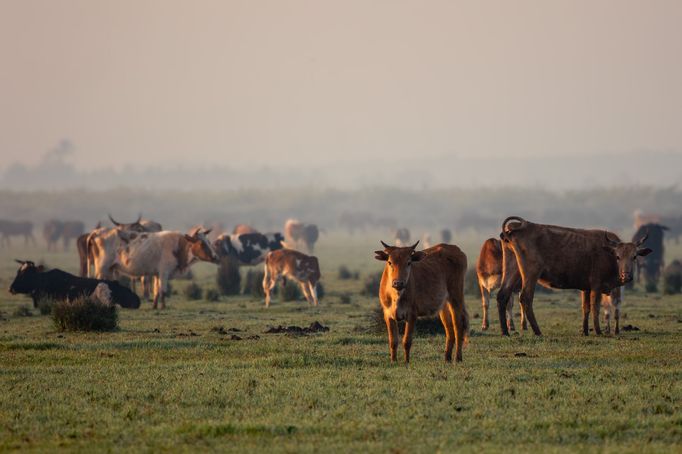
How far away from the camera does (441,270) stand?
58.1 ft

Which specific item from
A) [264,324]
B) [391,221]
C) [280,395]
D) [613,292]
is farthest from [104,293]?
[391,221]

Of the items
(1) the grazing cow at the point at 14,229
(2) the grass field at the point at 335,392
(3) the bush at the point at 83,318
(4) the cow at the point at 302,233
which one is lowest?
(2) the grass field at the point at 335,392

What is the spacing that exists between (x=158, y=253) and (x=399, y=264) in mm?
18429

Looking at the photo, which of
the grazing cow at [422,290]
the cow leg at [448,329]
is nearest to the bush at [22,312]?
the grazing cow at [422,290]

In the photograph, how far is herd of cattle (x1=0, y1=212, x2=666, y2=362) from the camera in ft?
57.1

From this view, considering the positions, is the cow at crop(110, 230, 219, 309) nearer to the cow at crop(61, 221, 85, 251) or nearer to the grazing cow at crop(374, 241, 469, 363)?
the grazing cow at crop(374, 241, 469, 363)

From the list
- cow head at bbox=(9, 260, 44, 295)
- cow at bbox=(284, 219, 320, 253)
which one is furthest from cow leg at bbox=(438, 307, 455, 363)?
cow at bbox=(284, 219, 320, 253)

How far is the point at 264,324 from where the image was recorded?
25984mm

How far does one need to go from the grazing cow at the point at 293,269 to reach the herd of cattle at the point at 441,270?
0.03 m

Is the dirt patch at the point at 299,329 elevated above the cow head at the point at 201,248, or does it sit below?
below

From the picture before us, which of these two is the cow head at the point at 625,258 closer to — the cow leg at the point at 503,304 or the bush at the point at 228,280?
the cow leg at the point at 503,304

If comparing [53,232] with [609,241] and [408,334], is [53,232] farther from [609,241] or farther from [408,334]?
[408,334]

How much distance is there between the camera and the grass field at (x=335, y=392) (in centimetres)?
1224

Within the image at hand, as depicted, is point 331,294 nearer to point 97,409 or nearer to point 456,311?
point 456,311
